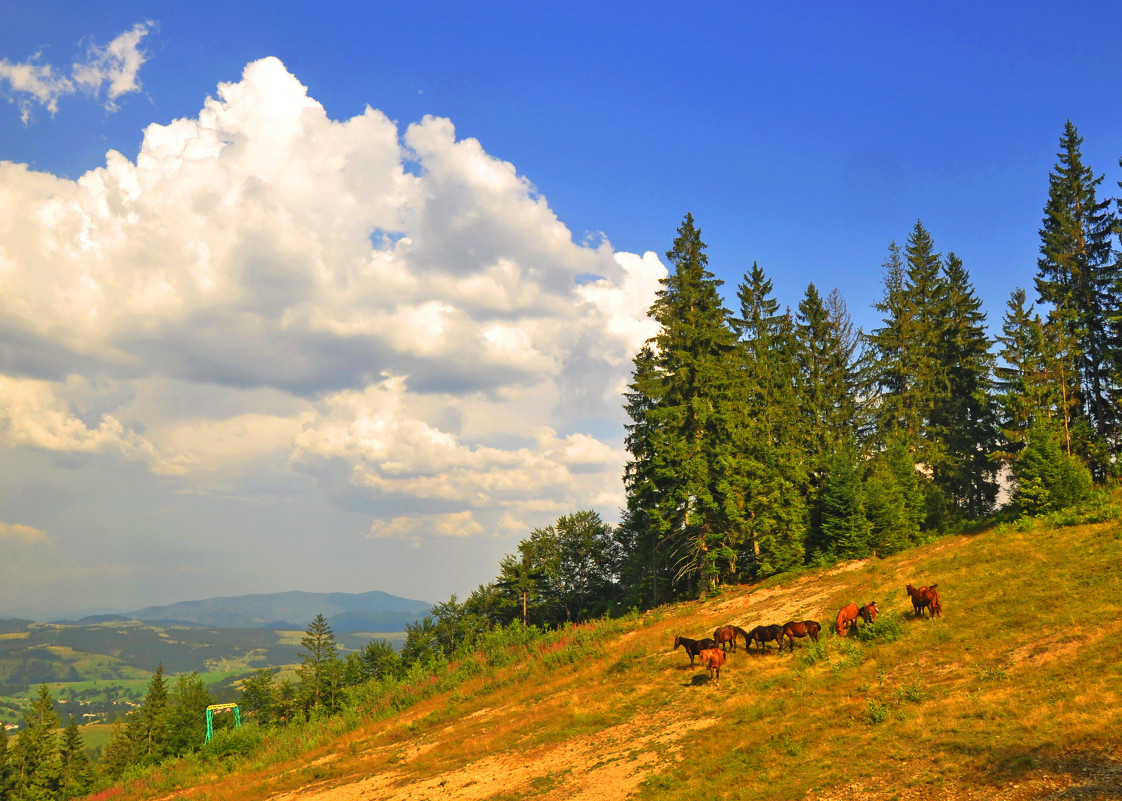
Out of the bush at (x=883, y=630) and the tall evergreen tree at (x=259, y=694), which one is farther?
the tall evergreen tree at (x=259, y=694)

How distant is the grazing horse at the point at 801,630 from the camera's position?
22.6m

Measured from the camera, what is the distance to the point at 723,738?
1625 cm

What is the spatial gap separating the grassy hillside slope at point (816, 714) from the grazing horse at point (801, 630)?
1.66 ft

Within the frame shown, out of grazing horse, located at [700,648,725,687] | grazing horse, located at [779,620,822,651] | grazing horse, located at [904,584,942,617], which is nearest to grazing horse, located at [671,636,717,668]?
grazing horse, located at [700,648,725,687]

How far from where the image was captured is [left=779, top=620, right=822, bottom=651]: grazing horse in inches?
889

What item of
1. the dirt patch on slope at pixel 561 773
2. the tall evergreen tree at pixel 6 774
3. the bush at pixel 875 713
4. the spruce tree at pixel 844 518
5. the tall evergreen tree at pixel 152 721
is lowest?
the tall evergreen tree at pixel 6 774

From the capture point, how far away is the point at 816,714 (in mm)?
16156

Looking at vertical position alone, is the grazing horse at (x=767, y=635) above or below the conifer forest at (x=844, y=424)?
below

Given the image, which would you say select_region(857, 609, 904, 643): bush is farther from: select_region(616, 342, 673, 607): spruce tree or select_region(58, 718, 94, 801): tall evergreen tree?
select_region(58, 718, 94, 801): tall evergreen tree

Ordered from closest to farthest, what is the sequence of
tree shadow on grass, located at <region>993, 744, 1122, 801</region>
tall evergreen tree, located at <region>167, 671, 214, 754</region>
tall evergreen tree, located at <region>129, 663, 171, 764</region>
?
tree shadow on grass, located at <region>993, 744, 1122, 801</region>, tall evergreen tree, located at <region>167, 671, 214, 754</region>, tall evergreen tree, located at <region>129, 663, 171, 764</region>

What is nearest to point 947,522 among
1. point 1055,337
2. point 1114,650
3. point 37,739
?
point 1055,337

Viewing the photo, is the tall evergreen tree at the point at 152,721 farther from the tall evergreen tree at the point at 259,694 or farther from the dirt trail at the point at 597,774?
the dirt trail at the point at 597,774

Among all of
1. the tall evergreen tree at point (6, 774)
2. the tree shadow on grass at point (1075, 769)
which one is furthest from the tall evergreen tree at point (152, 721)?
the tree shadow on grass at point (1075, 769)

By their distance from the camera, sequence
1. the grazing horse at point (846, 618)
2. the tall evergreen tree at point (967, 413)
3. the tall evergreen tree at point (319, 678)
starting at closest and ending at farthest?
the grazing horse at point (846, 618) < the tall evergreen tree at point (967, 413) < the tall evergreen tree at point (319, 678)
